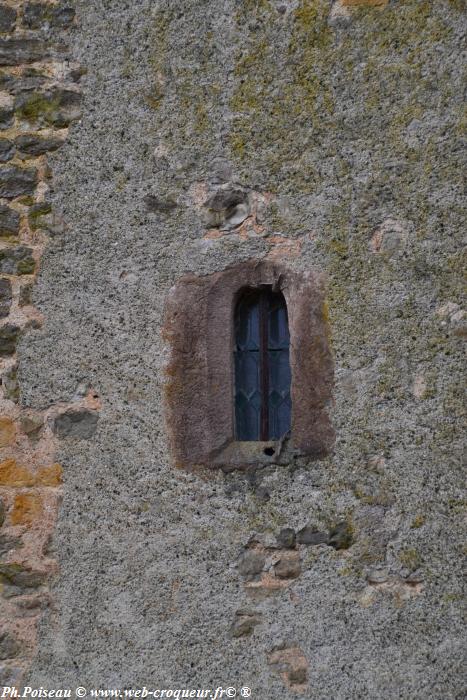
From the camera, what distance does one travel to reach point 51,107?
3605 millimetres

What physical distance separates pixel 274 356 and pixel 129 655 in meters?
1.26

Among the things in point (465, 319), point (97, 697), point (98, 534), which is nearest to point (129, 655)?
point (97, 697)

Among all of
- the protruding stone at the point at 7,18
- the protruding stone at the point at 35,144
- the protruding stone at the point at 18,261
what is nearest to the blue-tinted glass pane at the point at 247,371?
the protruding stone at the point at 18,261

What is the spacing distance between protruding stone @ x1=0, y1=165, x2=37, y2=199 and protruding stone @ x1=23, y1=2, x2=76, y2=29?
24.8 inches

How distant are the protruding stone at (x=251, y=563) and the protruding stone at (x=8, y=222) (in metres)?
1.60

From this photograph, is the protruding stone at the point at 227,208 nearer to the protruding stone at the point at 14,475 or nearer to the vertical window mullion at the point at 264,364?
the vertical window mullion at the point at 264,364

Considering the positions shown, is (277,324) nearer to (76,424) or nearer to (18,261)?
(76,424)

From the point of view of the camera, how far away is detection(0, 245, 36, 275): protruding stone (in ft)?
11.6

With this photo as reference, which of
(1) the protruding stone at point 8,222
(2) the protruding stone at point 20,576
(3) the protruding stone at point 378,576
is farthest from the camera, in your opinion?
(1) the protruding stone at point 8,222

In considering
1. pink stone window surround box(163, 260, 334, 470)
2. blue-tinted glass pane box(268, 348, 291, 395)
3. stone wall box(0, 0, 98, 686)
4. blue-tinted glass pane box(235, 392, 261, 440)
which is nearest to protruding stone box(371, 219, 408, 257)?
pink stone window surround box(163, 260, 334, 470)

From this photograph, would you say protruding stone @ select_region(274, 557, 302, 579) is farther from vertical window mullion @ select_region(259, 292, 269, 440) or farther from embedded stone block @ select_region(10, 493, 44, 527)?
embedded stone block @ select_region(10, 493, 44, 527)

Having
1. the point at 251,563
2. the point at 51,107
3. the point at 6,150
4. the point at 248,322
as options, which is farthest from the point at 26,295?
the point at 251,563

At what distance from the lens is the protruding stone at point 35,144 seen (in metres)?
3.58

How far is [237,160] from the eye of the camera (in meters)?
3.41
